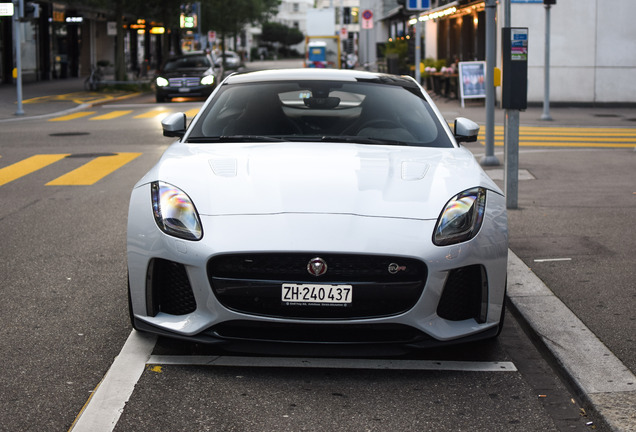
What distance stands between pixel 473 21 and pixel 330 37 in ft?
75.8

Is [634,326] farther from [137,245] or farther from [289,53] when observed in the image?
[289,53]

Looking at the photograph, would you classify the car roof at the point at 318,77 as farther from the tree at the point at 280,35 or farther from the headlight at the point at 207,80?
the tree at the point at 280,35

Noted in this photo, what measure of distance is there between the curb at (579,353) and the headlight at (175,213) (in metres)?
1.88

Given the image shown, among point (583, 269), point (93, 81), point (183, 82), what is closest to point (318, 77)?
point (583, 269)

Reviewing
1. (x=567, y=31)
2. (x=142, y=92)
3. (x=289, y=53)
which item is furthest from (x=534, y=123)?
(x=289, y=53)

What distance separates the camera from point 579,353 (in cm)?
461

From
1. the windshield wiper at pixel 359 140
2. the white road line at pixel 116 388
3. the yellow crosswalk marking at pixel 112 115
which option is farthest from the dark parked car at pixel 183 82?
the white road line at pixel 116 388

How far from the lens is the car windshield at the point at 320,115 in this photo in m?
5.77

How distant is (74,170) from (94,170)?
28 centimetres

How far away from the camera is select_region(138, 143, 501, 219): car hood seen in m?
4.54

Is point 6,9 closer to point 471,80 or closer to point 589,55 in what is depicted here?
point 471,80

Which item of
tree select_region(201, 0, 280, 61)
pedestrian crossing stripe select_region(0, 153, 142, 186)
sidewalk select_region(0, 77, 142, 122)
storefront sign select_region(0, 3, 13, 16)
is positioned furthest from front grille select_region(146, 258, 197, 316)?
tree select_region(201, 0, 280, 61)

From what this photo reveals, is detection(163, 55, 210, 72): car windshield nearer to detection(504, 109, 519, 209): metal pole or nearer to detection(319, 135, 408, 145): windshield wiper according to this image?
detection(504, 109, 519, 209): metal pole

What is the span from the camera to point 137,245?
181 inches
